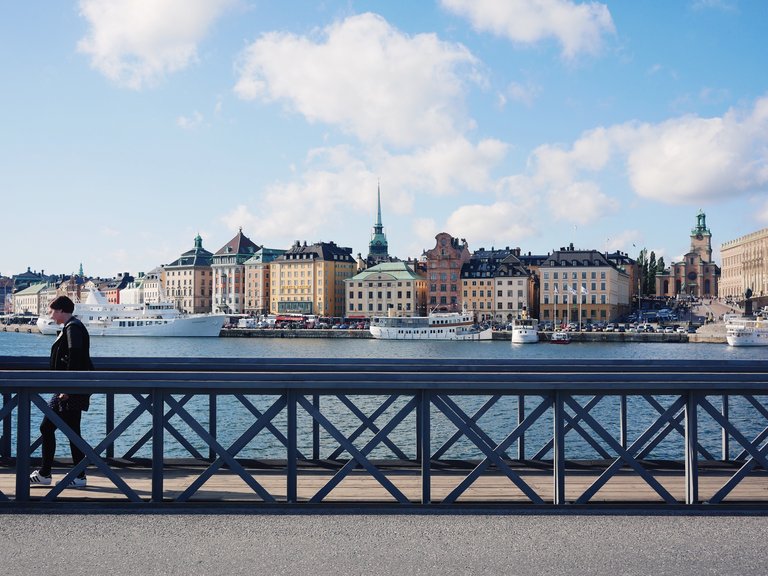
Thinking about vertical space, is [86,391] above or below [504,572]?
above

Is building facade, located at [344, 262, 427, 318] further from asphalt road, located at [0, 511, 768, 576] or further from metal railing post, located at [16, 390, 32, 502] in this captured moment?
asphalt road, located at [0, 511, 768, 576]

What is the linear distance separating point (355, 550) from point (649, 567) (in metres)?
2.51

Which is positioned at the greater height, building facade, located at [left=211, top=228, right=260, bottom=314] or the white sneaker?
building facade, located at [left=211, top=228, right=260, bottom=314]

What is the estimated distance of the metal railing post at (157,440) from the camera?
26.5 feet

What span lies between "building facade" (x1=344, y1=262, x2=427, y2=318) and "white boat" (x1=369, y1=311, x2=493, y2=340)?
29.5 metres

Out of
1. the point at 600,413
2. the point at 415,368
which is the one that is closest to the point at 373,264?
the point at 600,413

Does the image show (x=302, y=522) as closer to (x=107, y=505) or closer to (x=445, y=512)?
(x=445, y=512)

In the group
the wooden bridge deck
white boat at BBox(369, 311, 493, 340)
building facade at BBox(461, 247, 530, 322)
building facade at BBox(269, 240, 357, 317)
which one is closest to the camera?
the wooden bridge deck

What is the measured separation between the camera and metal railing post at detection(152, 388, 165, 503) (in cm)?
809

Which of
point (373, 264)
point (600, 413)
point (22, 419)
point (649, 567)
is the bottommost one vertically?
point (600, 413)

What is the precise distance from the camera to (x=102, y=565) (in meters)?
6.89

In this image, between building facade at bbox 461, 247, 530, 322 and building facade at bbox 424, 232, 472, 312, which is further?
building facade at bbox 424, 232, 472, 312

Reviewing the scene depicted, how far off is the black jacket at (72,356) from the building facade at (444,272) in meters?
140

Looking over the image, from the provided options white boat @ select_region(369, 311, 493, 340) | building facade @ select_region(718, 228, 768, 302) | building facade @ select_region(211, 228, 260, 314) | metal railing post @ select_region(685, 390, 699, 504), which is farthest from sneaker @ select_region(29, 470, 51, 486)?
building facade @ select_region(718, 228, 768, 302)
